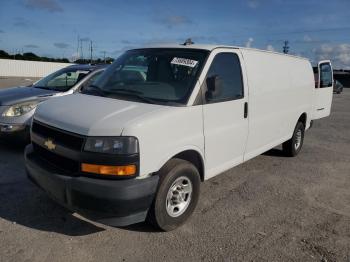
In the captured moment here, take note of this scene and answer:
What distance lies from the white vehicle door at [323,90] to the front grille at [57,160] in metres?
5.84

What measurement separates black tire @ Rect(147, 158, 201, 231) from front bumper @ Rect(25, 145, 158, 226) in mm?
117

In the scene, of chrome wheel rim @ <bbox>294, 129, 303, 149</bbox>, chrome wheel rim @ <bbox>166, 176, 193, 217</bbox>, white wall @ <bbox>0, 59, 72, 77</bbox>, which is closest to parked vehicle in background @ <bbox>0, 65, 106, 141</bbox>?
chrome wheel rim @ <bbox>166, 176, 193, 217</bbox>

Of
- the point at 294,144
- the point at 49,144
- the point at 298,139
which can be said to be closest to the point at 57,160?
the point at 49,144

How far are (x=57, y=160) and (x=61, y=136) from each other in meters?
0.27

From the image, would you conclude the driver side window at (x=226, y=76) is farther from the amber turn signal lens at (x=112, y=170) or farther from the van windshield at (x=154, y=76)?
the amber turn signal lens at (x=112, y=170)

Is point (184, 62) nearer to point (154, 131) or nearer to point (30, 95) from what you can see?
point (154, 131)

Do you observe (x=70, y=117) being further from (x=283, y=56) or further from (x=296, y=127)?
(x=296, y=127)

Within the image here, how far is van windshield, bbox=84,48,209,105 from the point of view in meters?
4.07

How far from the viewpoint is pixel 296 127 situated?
6.95 metres

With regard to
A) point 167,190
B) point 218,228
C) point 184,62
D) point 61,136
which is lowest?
point 218,228

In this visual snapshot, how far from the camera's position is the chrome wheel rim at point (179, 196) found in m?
3.88

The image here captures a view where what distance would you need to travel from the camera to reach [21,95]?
21.9 feet

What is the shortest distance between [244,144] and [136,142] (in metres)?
2.10

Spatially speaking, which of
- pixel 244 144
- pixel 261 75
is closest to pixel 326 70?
pixel 261 75
